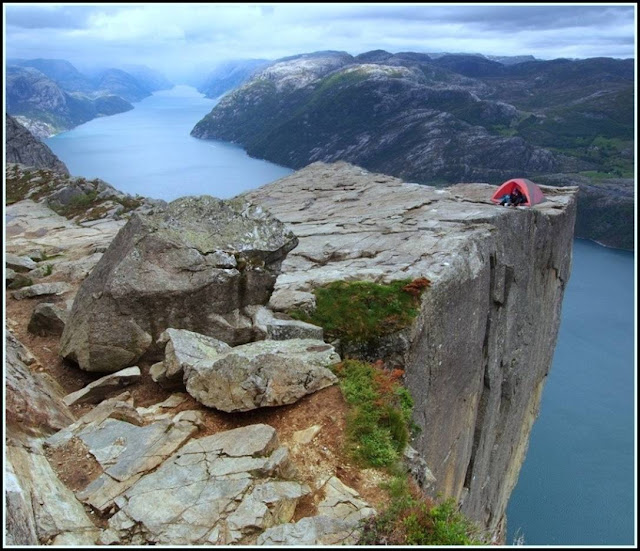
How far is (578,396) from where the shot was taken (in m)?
72.1

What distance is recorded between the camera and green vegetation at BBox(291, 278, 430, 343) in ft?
55.3

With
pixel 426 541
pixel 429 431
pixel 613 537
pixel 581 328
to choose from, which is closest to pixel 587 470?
pixel 613 537

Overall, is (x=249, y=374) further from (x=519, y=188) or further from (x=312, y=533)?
(x=519, y=188)

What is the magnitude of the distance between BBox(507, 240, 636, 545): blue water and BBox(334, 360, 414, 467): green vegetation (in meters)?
31.2

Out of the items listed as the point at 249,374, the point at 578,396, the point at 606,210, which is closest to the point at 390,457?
the point at 249,374

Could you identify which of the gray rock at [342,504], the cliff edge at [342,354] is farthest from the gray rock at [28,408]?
the gray rock at [342,504]

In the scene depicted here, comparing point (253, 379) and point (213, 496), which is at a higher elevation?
point (253, 379)

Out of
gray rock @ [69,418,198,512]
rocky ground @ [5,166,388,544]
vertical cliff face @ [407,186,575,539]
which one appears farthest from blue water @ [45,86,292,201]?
gray rock @ [69,418,198,512]

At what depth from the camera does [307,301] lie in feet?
58.1

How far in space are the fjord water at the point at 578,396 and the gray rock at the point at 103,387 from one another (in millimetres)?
12299

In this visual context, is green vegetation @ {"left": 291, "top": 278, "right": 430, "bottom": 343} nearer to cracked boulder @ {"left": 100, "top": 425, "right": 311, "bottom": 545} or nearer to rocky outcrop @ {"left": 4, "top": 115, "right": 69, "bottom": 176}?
cracked boulder @ {"left": 100, "top": 425, "right": 311, "bottom": 545}

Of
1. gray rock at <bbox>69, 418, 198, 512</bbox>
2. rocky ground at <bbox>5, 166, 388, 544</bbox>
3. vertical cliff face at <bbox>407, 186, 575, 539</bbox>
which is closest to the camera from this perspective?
gray rock at <bbox>69, 418, 198, 512</bbox>

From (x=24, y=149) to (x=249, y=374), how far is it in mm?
76618

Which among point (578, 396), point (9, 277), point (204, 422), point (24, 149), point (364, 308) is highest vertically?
point (24, 149)
